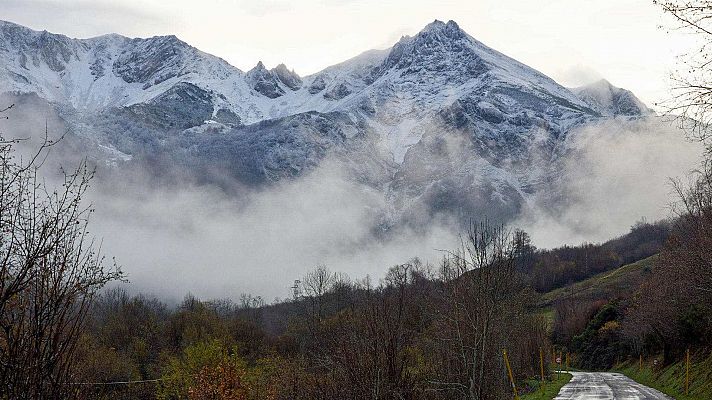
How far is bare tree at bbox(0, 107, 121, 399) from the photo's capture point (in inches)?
277

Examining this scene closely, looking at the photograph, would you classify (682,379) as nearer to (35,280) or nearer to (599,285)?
(35,280)

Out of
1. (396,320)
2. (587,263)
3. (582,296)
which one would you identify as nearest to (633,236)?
(587,263)

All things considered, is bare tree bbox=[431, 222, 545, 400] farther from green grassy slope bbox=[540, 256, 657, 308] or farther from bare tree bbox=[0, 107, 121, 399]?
green grassy slope bbox=[540, 256, 657, 308]

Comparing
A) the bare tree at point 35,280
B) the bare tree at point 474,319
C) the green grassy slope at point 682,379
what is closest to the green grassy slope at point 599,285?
the green grassy slope at point 682,379

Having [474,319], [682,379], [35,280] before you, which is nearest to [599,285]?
[682,379]

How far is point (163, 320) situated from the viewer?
289 feet

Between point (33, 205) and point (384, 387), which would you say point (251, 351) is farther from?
point (33, 205)

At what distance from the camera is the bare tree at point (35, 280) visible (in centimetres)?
703

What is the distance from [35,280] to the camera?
A: 23.6 feet

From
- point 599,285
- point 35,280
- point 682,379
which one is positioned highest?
point 599,285

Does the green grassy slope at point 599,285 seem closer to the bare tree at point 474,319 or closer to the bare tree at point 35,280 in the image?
the bare tree at point 474,319

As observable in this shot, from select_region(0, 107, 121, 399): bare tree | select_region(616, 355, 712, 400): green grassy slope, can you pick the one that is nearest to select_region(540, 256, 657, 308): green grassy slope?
select_region(616, 355, 712, 400): green grassy slope

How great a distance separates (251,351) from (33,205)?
233ft

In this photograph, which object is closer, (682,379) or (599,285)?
(682,379)
